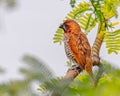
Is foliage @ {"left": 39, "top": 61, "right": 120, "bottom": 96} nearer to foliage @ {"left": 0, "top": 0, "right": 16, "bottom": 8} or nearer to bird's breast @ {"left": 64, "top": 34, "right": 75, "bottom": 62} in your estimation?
foliage @ {"left": 0, "top": 0, "right": 16, "bottom": 8}

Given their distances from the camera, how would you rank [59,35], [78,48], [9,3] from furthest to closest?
[78,48], [59,35], [9,3]

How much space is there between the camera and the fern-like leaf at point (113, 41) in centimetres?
284

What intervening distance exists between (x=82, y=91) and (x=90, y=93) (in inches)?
1.6

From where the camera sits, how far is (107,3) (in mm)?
2600

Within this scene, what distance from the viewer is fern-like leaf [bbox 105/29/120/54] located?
284 centimetres

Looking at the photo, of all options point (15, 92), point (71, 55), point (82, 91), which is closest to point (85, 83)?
point (82, 91)

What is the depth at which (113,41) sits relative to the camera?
2.87 meters

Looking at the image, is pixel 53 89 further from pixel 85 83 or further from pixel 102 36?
pixel 102 36

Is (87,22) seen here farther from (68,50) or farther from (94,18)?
(68,50)

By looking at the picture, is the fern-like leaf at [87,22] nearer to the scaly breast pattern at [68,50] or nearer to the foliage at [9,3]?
the scaly breast pattern at [68,50]

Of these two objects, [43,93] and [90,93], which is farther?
[43,93]

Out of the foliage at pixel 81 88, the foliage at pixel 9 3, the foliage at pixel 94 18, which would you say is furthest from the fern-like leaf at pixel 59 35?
the foliage at pixel 9 3

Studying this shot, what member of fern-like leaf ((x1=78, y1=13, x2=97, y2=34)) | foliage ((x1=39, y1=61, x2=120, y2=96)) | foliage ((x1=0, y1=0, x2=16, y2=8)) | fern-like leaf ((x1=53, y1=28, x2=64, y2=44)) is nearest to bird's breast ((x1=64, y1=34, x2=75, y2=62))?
fern-like leaf ((x1=53, y1=28, x2=64, y2=44))

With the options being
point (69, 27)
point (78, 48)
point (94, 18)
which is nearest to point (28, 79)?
point (94, 18)
